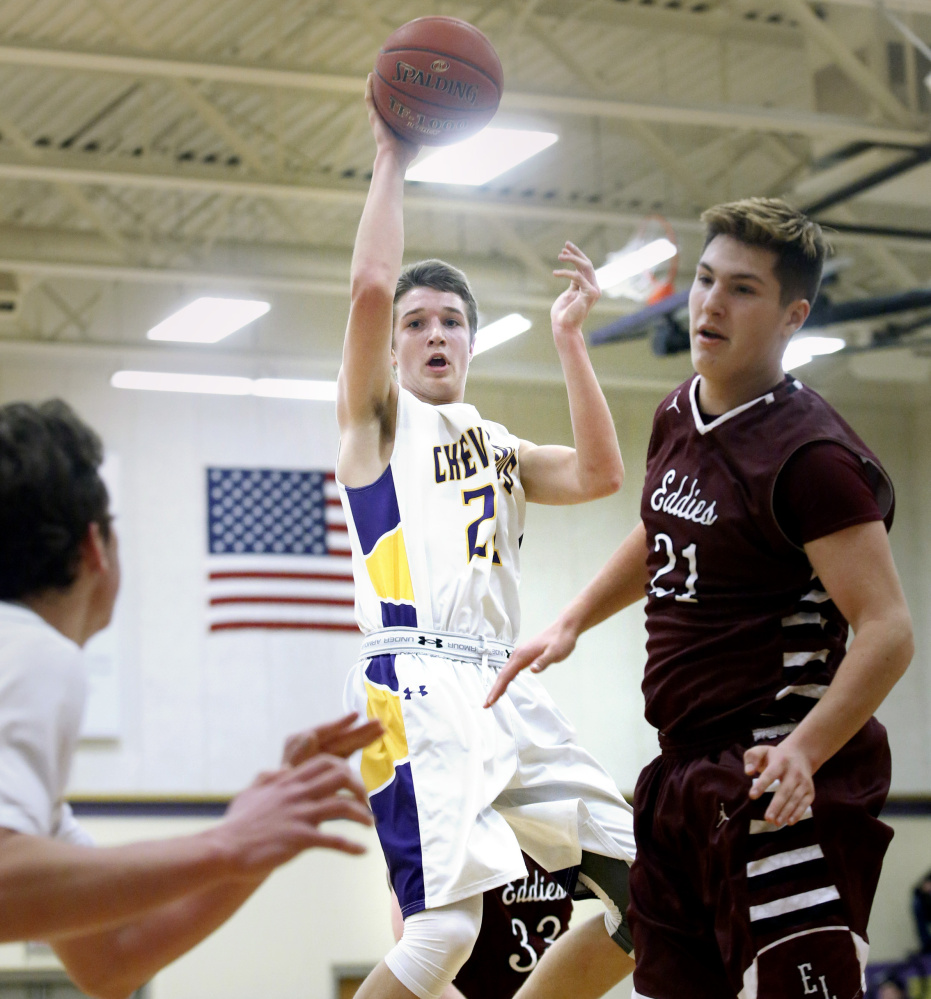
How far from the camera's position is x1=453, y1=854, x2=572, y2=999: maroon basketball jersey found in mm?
4910

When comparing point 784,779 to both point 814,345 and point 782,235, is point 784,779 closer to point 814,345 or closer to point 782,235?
point 782,235

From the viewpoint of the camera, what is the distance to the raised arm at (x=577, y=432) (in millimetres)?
4031

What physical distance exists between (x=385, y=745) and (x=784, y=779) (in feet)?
4.25

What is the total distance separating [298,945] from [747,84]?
931 cm

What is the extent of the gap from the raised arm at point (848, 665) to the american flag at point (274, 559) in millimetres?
12411

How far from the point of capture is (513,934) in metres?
5.00

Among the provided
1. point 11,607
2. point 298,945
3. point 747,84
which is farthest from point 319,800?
point 747,84

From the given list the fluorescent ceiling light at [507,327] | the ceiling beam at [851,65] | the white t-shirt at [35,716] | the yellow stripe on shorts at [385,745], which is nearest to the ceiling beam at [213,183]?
the fluorescent ceiling light at [507,327]

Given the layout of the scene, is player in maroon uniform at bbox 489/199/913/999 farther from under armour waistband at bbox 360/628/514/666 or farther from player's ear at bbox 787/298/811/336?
under armour waistband at bbox 360/628/514/666

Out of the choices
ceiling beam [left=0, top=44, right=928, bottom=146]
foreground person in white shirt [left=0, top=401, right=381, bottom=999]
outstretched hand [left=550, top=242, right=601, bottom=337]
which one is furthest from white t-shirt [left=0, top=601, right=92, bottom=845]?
ceiling beam [left=0, top=44, right=928, bottom=146]

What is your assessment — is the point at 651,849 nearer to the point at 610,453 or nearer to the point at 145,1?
the point at 610,453

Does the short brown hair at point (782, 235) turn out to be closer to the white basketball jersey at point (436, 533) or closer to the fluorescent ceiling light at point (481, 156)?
the white basketball jersey at point (436, 533)

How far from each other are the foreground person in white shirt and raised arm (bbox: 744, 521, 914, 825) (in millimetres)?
1064

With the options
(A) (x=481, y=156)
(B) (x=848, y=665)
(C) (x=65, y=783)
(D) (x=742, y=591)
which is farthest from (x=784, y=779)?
(A) (x=481, y=156)
